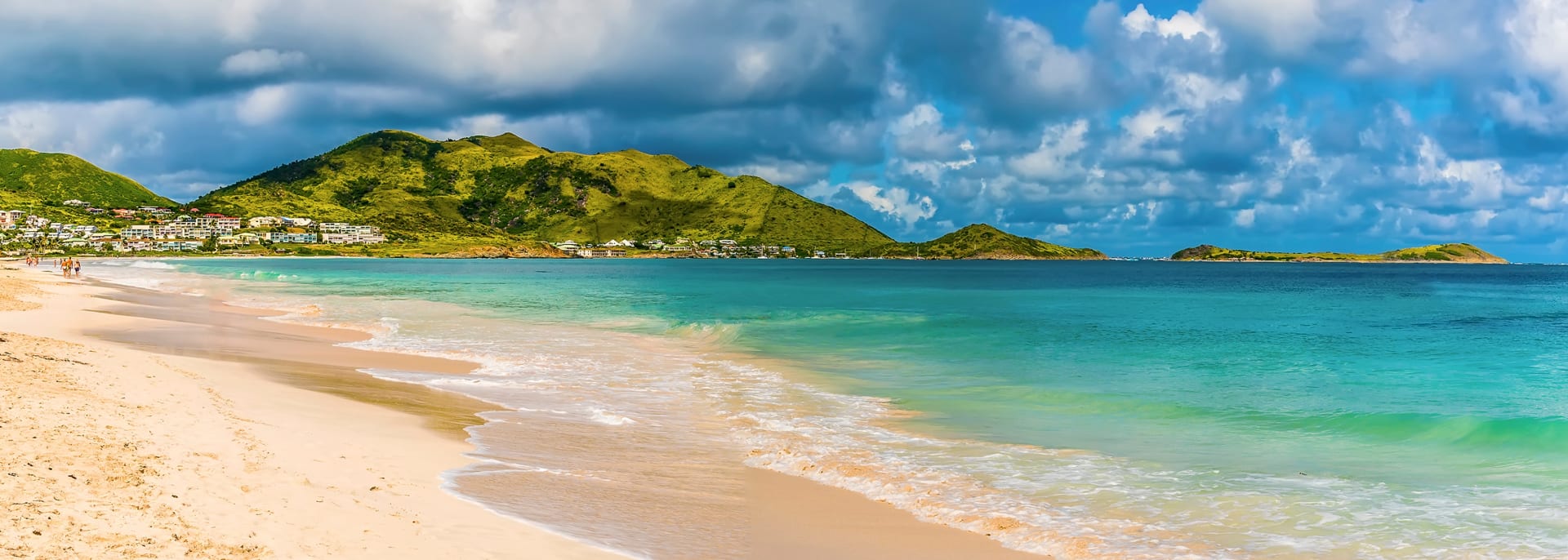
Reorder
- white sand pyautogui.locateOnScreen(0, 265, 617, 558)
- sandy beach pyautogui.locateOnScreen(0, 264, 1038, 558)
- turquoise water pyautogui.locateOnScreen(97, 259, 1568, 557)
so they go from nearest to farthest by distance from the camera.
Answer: white sand pyautogui.locateOnScreen(0, 265, 617, 558)
sandy beach pyautogui.locateOnScreen(0, 264, 1038, 558)
turquoise water pyautogui.locateOnScreen(97, 259, 1568, 557)

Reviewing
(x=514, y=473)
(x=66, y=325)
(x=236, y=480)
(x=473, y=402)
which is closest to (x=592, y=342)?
(x=473, y=402)

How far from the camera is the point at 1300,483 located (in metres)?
13.3

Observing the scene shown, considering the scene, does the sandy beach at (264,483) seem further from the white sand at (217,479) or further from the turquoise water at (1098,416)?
the turquoise water at (1098,416)

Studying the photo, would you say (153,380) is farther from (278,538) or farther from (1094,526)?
(1094,526)

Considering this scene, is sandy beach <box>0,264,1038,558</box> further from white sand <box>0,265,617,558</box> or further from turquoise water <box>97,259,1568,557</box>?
turquoise water <box>97,259,1568,557</box>

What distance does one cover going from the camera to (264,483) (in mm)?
9828

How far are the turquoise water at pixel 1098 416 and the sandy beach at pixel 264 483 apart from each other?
0.97m

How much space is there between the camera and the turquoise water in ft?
36.7

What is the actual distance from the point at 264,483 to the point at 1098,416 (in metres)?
16.7

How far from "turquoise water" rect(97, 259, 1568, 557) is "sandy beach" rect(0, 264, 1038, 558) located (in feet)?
3.18

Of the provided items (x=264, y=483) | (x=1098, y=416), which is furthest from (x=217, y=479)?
(x=1098, y=416)

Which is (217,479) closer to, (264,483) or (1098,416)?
(264,483)

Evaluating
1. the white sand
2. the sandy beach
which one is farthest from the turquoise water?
the white sand

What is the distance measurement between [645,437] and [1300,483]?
10909 millimetres
